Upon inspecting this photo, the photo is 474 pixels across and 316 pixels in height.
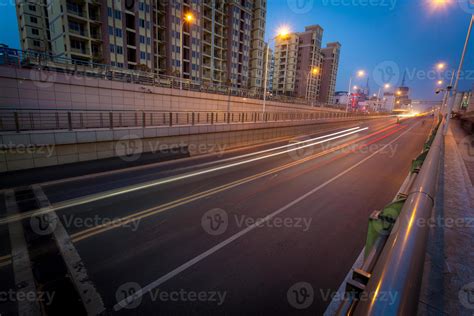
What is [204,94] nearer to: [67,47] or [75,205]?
[75,205]

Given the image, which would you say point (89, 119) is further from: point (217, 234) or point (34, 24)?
point (34, 24)

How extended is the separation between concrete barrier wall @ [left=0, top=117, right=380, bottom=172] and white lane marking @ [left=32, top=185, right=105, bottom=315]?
4.86 meters

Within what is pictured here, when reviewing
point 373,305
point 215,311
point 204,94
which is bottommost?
point 215,311

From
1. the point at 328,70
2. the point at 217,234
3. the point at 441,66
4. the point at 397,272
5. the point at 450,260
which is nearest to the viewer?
the point at 397,272

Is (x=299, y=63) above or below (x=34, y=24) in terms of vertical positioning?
above

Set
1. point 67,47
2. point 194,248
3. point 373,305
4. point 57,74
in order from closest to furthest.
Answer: point 373,305 → point 194,248 → point 57,74 → point 67,47

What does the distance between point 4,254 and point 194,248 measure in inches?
155

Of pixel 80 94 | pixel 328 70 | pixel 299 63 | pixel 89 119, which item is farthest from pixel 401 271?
pixel 328 70

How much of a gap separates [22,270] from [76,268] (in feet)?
3.17

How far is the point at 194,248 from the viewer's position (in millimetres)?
5086

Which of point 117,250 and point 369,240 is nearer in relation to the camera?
point 369,240

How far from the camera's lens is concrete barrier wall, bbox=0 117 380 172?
9.09 metres

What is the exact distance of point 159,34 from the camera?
167ft

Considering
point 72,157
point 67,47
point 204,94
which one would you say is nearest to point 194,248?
point 72,157
